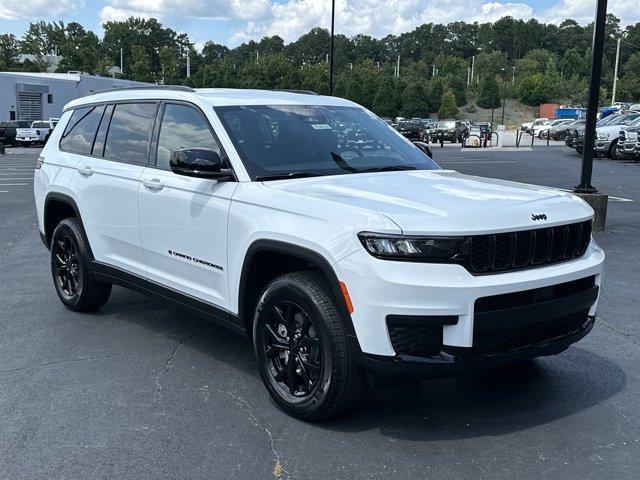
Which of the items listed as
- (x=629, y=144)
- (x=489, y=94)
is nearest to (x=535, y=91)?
(x=489, y=94)

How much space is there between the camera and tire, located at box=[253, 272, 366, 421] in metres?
3.71

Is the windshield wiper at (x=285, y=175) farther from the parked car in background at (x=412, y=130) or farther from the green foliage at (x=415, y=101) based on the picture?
the green foliage at (x=415, y=101)

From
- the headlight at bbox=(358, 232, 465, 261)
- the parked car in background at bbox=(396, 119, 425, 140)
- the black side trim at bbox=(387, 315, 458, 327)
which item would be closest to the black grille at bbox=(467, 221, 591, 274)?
the headlight at bbox=(358, 232, 465, 261)

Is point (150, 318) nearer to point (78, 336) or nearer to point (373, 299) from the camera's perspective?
point (78, 336)

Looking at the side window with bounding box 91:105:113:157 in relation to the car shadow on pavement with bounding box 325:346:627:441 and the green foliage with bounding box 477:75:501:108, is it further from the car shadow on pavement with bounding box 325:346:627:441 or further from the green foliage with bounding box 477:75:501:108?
the green foliage with bounding box 477:75:501:108

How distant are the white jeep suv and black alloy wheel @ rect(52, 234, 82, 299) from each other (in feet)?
1.27

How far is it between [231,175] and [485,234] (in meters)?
1.65

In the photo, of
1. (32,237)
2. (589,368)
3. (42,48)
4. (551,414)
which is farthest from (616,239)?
(42,48)

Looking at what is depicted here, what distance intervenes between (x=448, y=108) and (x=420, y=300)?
89236 millimetres

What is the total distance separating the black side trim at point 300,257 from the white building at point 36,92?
178 ft

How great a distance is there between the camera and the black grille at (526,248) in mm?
3584

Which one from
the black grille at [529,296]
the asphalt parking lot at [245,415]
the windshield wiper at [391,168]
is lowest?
the asphalt parking lot at [245,415]

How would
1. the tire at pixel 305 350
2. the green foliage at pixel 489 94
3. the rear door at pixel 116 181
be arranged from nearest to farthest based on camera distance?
the tire at pixel 305 350
the rear door at pixel 116 181
the green foliage at pixel 489 94

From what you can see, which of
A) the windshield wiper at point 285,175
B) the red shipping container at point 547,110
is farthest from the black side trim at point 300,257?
the red shipping container at point 547,110
